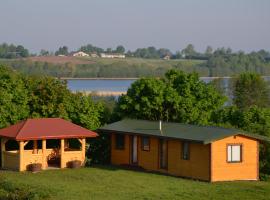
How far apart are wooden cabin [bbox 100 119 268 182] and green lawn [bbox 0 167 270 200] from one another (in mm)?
949

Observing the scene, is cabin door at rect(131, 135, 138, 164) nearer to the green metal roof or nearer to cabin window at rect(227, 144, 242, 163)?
the green metal roof

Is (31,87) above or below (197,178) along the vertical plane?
above

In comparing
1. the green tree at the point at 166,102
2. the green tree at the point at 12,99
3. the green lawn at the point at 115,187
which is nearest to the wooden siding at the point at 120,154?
the green lawn at the point at 115,187

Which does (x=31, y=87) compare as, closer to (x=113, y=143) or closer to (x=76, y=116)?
(x=76, y=116)

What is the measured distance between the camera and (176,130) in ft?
107

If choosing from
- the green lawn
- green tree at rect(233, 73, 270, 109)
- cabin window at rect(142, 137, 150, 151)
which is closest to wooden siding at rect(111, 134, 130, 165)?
cabin window at rect(142, 137, 150, 151)

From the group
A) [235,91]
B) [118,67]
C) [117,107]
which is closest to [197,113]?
[117,107]

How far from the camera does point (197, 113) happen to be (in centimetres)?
3884

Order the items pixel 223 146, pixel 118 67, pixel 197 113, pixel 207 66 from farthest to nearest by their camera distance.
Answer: pixel 207 66 < pixel 118 67 < pixel 197 113 < pixel 223 146

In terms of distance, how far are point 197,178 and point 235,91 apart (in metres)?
41.0

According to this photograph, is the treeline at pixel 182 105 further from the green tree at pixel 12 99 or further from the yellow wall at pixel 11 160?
the yellow wall at pixel 11 160

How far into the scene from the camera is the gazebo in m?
32.4

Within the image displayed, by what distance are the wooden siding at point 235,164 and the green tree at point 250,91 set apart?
122 ft

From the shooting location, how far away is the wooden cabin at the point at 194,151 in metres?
29.9
